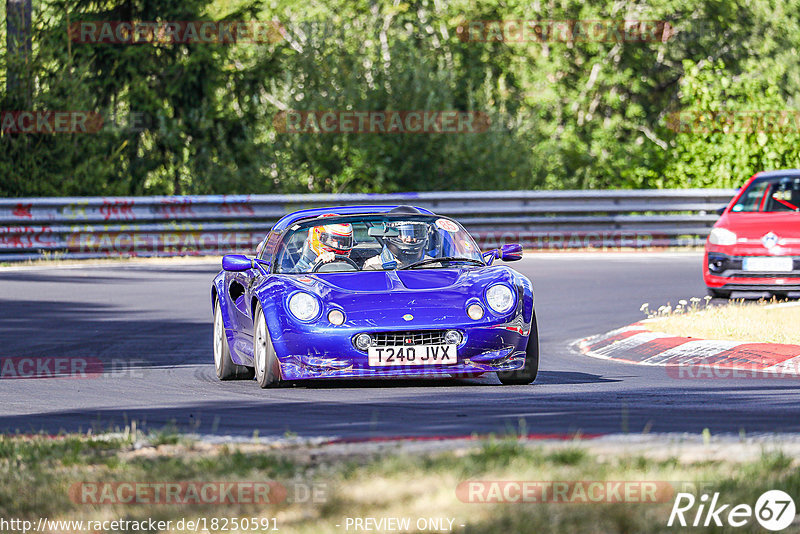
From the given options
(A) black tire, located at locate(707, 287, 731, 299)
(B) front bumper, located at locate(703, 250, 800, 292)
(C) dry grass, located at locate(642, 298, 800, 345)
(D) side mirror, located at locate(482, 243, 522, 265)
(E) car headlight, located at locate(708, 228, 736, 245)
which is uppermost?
(D) side mirror, located at locate(482, 243, 522, 265)

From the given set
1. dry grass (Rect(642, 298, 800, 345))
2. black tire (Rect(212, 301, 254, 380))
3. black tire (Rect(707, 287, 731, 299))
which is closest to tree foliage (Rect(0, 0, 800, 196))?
black tire (Rect(707, 287, 731, 299))

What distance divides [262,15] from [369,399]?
3325 centimetres

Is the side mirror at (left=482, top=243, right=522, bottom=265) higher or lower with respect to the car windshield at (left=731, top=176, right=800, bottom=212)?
lower

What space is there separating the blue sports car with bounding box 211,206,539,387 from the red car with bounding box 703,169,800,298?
6313mm

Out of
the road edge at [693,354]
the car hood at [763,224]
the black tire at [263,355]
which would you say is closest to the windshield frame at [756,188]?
the car hood at [763,224]

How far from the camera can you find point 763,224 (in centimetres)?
1711

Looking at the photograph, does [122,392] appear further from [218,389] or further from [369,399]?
[369,399]

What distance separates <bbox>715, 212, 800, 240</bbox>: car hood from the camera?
1688 cm

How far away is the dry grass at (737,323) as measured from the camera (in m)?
12.8

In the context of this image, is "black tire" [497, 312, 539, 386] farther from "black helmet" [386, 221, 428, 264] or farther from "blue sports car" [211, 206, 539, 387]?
"black helmet" [386, 221, 428, 264]

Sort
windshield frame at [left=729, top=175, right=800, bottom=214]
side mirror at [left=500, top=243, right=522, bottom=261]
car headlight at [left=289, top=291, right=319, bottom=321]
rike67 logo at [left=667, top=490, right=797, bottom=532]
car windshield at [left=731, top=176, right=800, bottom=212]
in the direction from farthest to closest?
windshield frame at [left=729, top=175, right=800, bottom=214] → car windshield at [left=731, top=176, right=800, bottom=212] → side mirror at [left=500, top=243, right=522, bottom=261] → car headlight at [left=289, top=291, right=319, bottom=321] → rike67 logo at [left=667, top=490, right=797, bottom=532]

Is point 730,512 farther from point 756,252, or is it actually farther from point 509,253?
point 756,252

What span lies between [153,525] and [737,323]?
9013mm

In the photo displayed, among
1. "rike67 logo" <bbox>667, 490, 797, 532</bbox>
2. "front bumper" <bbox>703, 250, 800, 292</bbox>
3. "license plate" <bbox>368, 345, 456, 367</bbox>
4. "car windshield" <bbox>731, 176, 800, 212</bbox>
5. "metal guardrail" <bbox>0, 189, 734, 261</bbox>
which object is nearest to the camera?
"rike67 logo" <bbox>667, 490, 797, 532</bbox>
